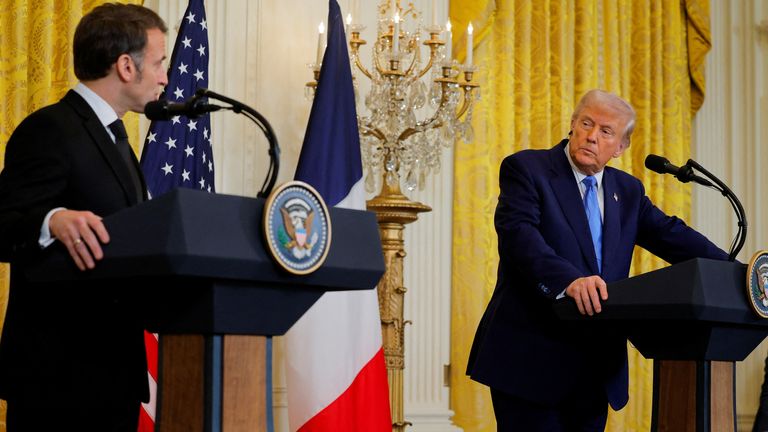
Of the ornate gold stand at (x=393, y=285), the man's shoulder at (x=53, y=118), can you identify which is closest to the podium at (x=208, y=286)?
the man's shoulder at (x=53, y=118)

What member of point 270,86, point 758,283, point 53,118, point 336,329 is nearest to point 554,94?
point 270,86

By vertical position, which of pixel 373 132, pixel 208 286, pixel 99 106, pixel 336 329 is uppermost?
pixel 373 132

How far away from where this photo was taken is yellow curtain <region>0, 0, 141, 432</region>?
161 inches

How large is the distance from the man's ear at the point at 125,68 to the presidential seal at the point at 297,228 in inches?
25.0

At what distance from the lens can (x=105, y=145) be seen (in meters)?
2.41

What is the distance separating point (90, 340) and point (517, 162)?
1.68m

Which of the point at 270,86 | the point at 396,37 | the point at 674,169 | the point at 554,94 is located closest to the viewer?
the point at 674,169

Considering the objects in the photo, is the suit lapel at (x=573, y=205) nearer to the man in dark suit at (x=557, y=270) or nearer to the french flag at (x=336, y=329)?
the man in dark suit at (x=557, y=270)

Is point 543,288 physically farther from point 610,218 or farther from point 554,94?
point 554,94

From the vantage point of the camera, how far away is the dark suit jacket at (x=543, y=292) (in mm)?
3293

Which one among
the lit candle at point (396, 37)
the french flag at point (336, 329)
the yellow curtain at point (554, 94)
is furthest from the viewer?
the yellow curtain at point (554, 94)

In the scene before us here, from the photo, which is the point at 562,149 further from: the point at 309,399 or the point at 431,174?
the point at 431,174

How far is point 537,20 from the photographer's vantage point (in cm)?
640

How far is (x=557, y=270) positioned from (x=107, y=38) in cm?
147
